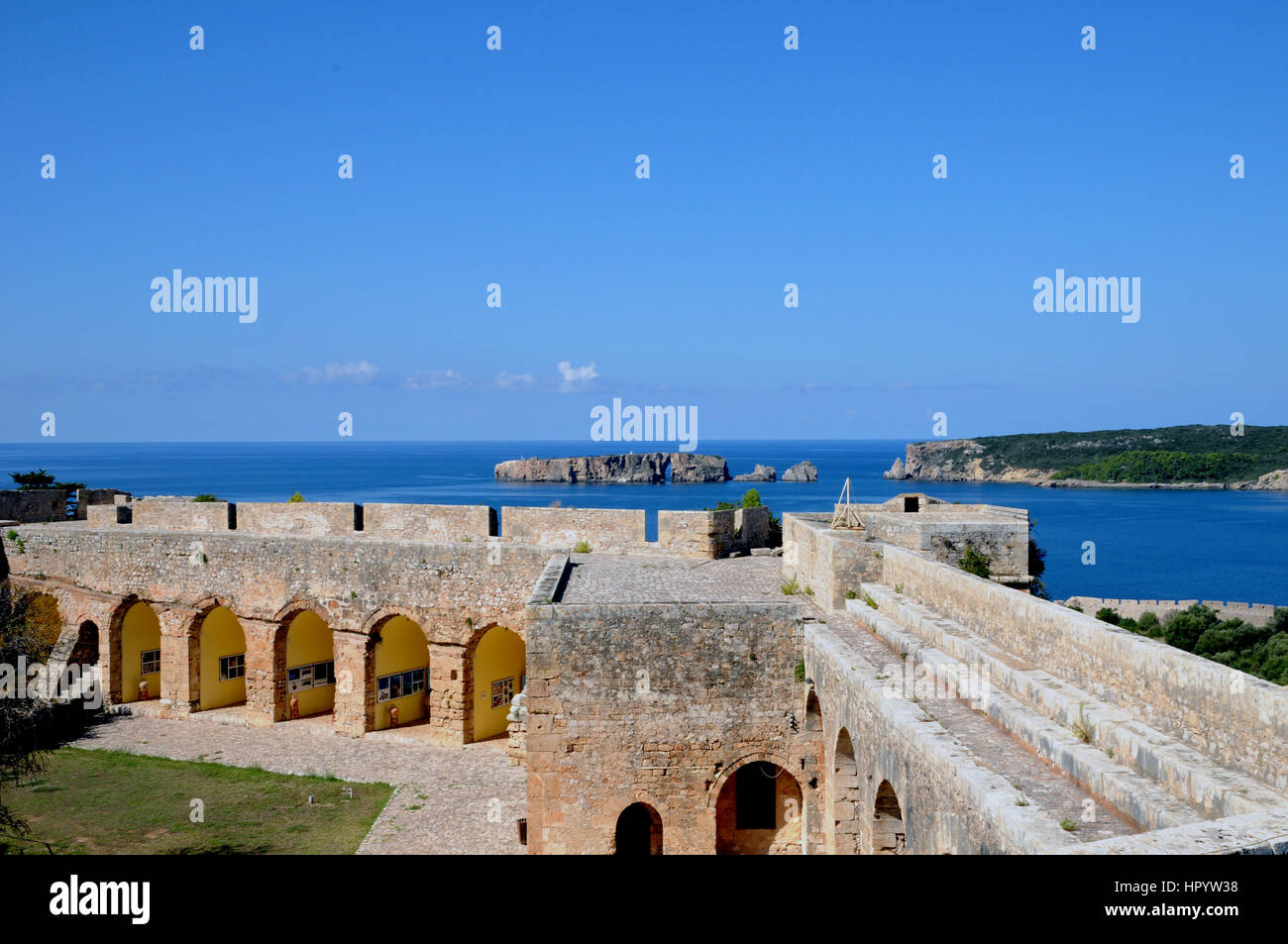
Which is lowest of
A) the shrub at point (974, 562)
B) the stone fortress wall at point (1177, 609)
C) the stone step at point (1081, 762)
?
the stone fortress wall at point (1177, 609)

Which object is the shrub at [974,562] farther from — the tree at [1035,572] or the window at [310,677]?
the window at [310,677]

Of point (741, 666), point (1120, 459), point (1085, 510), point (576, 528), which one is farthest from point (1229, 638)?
point (1120, 459)

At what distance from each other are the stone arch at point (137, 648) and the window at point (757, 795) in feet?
52.0

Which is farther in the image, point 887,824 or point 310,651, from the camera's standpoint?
point 310,651

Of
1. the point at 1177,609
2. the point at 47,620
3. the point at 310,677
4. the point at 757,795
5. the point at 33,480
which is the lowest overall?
the point at 1177,609

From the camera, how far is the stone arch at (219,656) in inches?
841

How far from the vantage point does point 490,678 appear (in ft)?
63.3

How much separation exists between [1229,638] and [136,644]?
35.3 meters

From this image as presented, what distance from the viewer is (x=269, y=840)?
14.0 metres

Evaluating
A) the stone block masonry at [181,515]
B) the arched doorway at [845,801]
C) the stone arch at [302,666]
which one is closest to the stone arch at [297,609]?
the stone arch at [302,666]

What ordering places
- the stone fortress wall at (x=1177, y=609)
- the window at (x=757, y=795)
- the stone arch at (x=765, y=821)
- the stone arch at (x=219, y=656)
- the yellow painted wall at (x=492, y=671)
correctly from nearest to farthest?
the stone arch at (x=765, y=821)
the window at (x=757, y=795)
the yellow painted wall at (x=492, y=671)
the stone arch at (x=219, y=656)
the stone fortress wall at (x=1177, y=609)

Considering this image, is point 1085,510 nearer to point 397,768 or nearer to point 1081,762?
point 397,768
